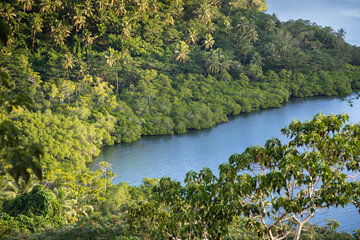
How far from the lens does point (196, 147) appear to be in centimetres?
4734

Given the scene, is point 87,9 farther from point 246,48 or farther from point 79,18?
point 246,48

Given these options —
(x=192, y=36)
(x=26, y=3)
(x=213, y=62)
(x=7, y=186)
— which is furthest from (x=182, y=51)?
(x=7, y=186)

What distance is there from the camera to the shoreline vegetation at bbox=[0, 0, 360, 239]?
123 feet

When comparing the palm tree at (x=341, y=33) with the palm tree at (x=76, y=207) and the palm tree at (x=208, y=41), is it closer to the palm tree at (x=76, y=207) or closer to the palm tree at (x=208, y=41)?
the palm tree at (x=208, y=41)

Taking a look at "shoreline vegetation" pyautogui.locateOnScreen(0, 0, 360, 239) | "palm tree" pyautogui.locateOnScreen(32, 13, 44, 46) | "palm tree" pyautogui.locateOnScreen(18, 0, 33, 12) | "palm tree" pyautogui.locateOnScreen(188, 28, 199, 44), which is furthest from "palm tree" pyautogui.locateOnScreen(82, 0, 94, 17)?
"palm tree" pyautogui.locateOnScreen(188, 28, 199, 44)

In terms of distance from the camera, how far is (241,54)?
7669cm

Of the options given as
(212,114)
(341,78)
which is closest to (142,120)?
(212,114)

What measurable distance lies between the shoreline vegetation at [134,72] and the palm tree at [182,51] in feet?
0.61

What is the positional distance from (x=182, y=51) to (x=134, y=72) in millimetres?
12437

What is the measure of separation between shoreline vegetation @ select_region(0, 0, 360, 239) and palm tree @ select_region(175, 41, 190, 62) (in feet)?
0.61

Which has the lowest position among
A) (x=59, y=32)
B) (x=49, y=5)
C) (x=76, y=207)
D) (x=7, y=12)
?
(x=76, y=207)

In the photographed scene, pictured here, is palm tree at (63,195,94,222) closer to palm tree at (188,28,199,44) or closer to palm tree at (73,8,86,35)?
palm tree at (73,8,86,35)

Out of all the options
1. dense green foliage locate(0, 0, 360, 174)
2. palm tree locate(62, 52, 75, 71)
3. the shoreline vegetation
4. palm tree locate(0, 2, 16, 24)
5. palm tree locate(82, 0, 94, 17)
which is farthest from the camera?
palm tree locate(82, 0, 94, 17)

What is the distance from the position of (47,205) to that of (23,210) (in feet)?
3.89
